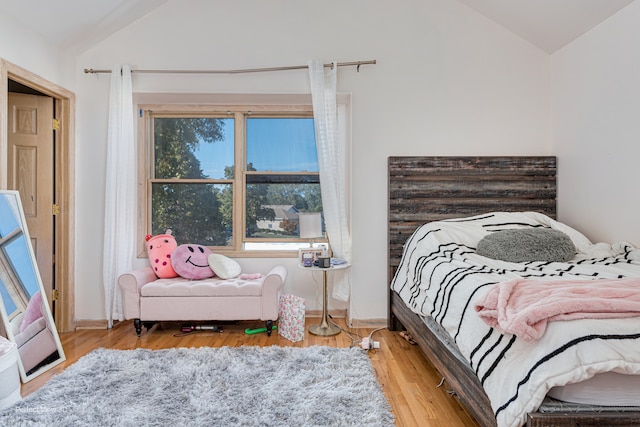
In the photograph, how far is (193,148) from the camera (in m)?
3.74

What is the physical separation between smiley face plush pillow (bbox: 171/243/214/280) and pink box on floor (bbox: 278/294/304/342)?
734mm

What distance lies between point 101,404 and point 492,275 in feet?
6.79

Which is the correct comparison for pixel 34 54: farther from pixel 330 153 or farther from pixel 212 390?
pixel 212 390

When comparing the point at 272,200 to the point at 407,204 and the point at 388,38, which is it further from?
the point at 388,38

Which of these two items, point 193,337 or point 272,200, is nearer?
point 193,337

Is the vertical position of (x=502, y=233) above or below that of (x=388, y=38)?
below

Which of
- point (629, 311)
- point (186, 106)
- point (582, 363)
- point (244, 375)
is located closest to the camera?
point (582, 363)

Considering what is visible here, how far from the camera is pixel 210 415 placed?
6.23 feet

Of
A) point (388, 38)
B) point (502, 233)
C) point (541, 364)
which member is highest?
point (388, 38)

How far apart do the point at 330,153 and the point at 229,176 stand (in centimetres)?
105

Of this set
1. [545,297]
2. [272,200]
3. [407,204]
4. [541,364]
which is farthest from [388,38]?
[541,364]

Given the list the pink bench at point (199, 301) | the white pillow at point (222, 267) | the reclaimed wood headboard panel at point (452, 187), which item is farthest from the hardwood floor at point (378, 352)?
the reclaimed wood headboard panel at point (452, 187)

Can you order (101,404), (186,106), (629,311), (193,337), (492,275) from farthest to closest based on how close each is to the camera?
(186,106)
(193,337)
(101,404)
(492,275)
(629,311)

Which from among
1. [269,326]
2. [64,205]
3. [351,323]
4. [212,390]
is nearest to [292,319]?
[269,326]
